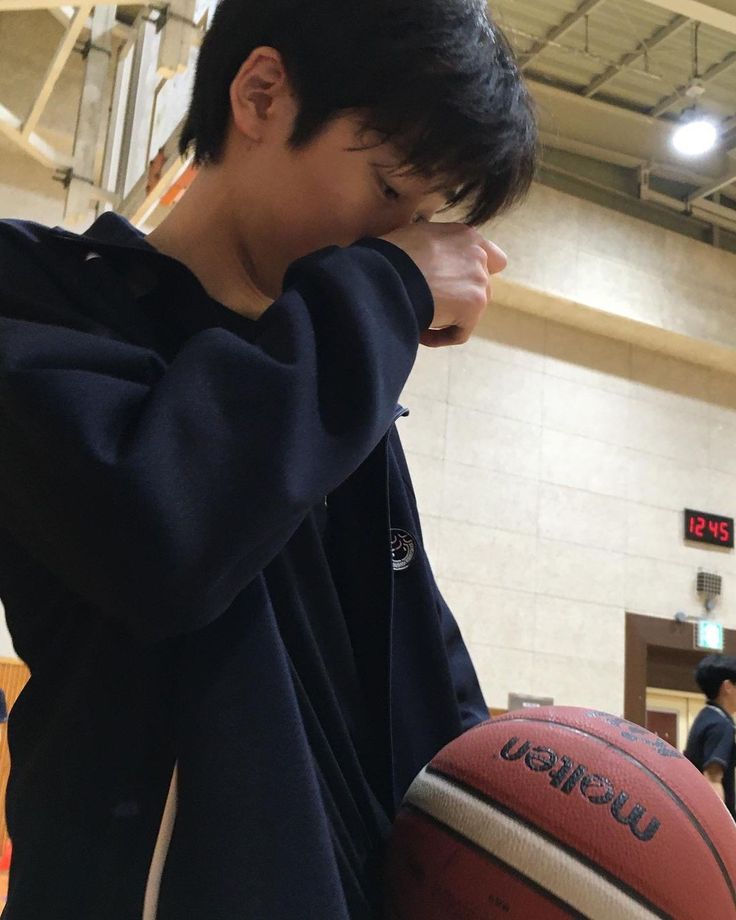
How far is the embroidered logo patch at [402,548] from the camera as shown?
3.21 ft

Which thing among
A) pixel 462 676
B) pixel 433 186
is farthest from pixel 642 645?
pixel 433 186

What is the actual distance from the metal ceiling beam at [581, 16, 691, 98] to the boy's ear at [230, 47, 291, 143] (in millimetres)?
4981

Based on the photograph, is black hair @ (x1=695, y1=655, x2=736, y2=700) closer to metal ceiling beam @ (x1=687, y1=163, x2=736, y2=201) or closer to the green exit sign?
the green exit sign

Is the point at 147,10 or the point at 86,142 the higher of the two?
the point at 147,10

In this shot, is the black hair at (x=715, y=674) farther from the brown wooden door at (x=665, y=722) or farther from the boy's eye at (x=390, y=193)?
the boy's eye at (x=390, y=193)

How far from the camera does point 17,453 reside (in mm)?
683

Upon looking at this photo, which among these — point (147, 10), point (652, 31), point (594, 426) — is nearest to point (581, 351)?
point (594, 426)

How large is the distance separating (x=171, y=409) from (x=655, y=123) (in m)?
A: 6.08

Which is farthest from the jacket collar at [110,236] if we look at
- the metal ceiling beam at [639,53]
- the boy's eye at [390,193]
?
the metal ceiling beam at [639,53]

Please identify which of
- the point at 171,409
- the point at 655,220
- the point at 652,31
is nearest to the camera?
the point at 171,409

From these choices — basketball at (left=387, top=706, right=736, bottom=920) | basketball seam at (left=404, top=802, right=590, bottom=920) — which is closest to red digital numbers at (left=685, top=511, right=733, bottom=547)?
basketball at (left=387, top=706, right=736, bottom=920)

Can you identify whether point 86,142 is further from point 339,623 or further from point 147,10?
point 339,623

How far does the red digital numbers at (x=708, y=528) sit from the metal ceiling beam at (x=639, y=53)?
2.70 m

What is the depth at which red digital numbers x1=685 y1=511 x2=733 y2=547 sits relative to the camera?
619 centimetres
